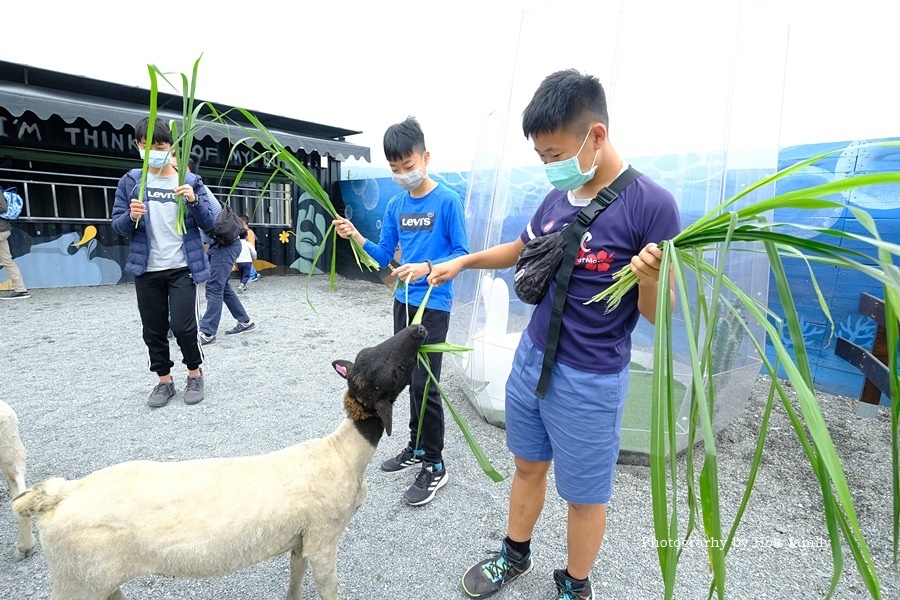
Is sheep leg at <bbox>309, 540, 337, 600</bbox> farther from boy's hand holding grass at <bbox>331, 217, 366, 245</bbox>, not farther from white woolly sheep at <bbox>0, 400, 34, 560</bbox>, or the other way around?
white woolly sheep at <bbox>0, 400, 34, 560</bbox>

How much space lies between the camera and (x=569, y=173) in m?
1.55

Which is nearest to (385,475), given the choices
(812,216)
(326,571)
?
(326,571)

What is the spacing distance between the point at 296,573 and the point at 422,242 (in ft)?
5.54

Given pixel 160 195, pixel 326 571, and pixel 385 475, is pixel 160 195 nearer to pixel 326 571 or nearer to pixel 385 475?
pixel 385 475

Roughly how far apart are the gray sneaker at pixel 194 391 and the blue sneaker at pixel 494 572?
282 centimetres

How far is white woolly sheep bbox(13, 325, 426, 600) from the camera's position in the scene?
1.38 metres

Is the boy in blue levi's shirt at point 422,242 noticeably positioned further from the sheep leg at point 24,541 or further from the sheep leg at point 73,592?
the sheep leg at point 24,541

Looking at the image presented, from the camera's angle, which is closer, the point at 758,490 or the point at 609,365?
the point at 609,365

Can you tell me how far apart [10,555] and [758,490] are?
418 cm

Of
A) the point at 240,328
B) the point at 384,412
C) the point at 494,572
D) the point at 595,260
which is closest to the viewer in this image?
the point at 595,260

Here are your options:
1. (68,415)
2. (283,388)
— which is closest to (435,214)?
(283,388)

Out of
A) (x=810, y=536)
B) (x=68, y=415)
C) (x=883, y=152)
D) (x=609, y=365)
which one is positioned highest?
(x=883, y=152)

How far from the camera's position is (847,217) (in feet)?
13.6

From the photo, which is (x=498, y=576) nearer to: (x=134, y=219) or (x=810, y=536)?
(x=810, y=536)
